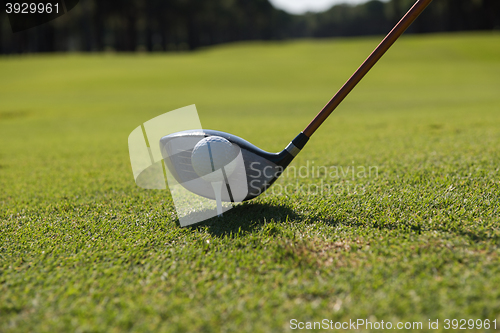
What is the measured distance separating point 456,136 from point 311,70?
20.8 metres

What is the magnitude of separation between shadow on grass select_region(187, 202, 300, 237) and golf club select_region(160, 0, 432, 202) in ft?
0.57

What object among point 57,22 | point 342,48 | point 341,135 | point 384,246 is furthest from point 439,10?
point 384,246

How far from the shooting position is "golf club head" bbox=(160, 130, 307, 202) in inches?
100

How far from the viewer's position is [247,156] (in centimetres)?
258

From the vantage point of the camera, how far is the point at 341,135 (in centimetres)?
684

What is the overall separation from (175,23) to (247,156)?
2924 inches

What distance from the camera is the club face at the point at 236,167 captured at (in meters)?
2.55

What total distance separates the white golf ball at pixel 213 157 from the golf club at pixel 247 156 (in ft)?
0.17

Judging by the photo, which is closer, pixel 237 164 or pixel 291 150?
pixel 237 164

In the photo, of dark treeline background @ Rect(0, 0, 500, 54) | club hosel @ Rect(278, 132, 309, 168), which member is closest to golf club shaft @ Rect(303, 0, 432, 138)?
club hosel @ Rect(278, 132, 309, 168)

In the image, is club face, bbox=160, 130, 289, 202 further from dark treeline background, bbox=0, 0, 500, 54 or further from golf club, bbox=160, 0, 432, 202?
dark treeline background, bbox=0, 0, 500, 54

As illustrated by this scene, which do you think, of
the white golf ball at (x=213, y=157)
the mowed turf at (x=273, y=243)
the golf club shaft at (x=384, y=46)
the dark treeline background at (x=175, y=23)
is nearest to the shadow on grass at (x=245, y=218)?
the mowed turf at (x=273, y=243)

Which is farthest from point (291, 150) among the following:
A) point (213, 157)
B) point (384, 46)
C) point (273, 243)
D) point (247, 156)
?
point (384, 46)

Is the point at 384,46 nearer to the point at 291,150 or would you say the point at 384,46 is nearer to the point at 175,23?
the point at 291,150
